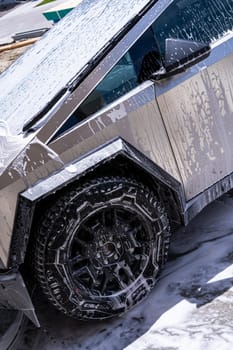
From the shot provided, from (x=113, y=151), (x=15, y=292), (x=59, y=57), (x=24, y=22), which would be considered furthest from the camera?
(x=24, y=22)

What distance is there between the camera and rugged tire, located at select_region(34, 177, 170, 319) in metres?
2.91

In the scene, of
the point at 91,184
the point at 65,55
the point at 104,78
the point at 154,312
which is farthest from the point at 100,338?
the point at 65,55

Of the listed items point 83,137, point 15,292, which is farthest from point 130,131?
point 15,292

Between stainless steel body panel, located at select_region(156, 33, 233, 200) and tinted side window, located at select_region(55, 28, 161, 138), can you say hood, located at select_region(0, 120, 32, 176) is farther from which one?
stainless steel body panel, located at select_region(156, 33, 233, 200)

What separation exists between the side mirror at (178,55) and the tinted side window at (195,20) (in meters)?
0.15

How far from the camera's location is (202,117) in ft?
11.0

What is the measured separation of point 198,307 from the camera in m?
3.19

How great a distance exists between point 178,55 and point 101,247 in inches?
44.3

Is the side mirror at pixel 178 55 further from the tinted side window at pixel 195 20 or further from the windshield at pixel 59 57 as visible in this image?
the windshield at pixel 59 57

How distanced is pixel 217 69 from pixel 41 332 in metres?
1.84

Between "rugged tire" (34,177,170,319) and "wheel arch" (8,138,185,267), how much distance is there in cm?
7

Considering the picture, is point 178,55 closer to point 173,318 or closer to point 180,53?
point 180,53

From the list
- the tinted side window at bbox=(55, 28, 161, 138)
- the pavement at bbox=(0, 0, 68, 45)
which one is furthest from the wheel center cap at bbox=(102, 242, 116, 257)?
the pavement at bbox=(0, 0, 68, 45)

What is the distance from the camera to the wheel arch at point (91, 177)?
2.82m
